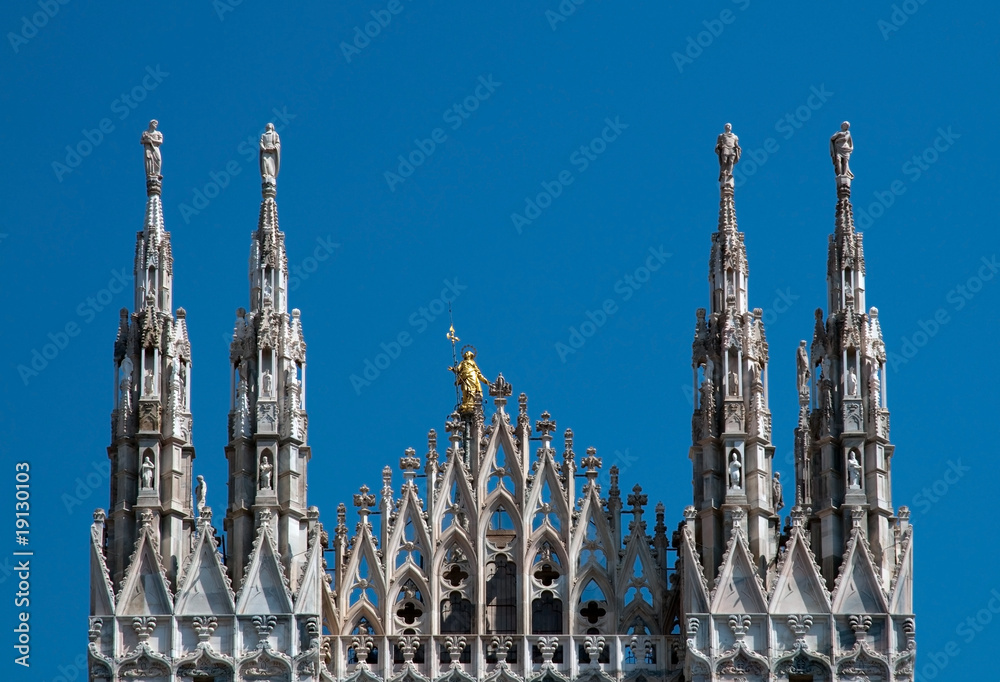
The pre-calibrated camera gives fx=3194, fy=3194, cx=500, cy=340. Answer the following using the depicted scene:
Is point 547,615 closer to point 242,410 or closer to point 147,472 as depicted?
point 242,410

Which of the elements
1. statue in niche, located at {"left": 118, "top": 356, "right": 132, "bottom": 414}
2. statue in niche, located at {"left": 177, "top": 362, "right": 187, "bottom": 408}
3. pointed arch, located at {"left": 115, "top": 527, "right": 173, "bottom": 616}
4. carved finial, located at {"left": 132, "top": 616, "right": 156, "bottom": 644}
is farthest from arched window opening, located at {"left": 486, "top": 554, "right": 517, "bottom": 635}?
statue in niche, located at {"left": 118, "top": 356, "right": 132, "bottom": 414}

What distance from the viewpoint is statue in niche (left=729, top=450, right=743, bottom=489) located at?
148 feet

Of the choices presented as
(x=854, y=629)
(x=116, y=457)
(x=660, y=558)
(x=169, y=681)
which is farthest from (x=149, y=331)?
(x=854, y=629)

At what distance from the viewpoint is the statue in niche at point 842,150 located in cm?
4744

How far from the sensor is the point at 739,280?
4653 cm

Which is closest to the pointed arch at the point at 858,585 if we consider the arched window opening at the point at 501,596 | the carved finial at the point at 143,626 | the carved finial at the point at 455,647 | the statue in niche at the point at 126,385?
the arched window opening at the point at 501,596

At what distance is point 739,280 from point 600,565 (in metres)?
4.62

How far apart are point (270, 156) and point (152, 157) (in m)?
1.76

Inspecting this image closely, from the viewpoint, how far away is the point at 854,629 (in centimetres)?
4434

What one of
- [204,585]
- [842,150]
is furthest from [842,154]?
[204,585]

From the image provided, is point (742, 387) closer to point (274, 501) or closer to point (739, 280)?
point (739, 280)

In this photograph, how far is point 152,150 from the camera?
156 feet

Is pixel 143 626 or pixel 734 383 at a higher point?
pixel 734 383

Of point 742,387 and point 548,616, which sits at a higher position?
point 742,387
